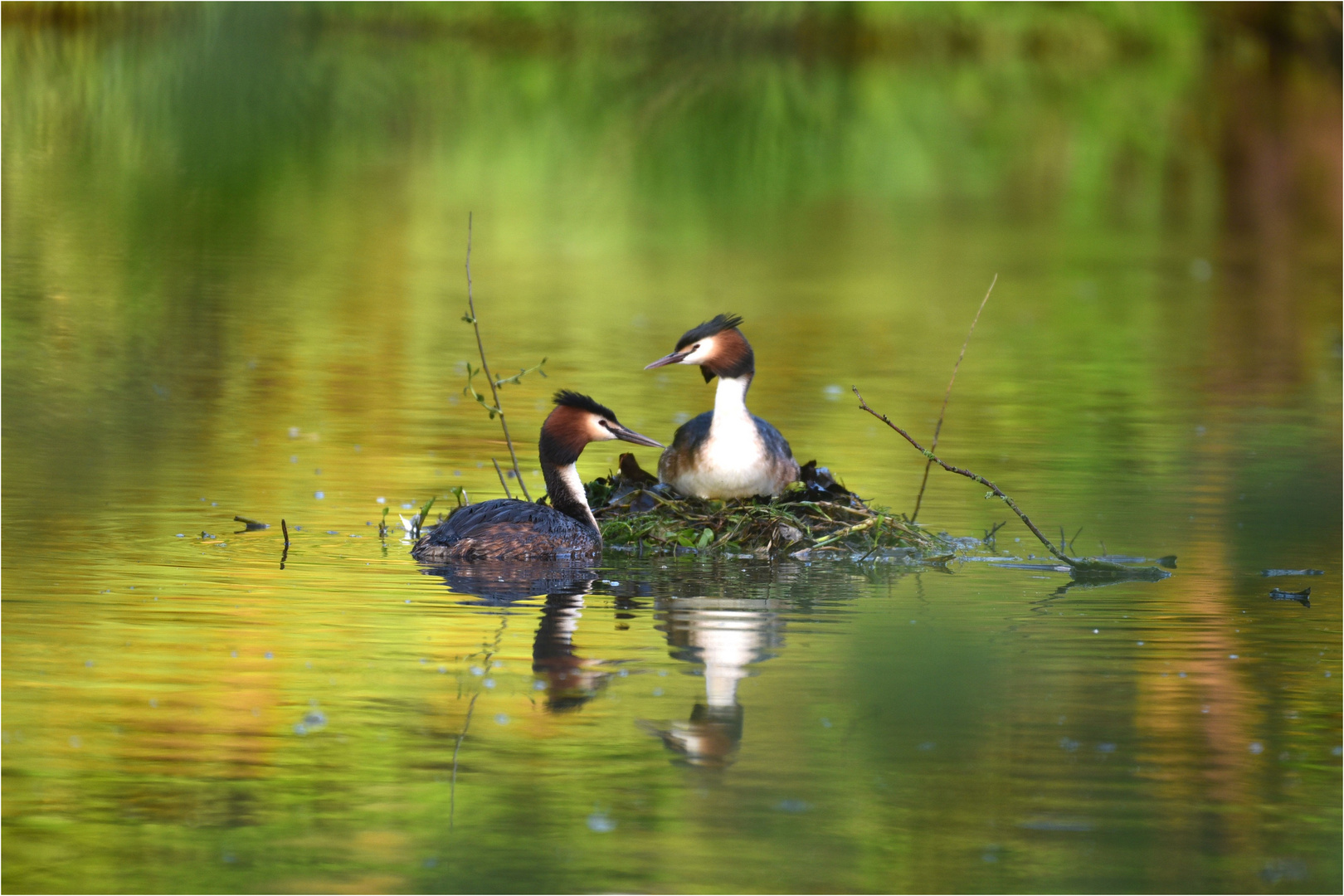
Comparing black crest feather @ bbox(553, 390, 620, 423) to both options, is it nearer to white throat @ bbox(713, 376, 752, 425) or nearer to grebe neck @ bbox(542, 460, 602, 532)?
grebe neck @ bbox(542, 460, 602, 532)

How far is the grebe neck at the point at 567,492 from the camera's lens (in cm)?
977

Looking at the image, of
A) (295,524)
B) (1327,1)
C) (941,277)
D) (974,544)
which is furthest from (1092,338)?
(1327,1)

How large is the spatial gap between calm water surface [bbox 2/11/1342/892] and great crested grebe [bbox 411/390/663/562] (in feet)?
0.72

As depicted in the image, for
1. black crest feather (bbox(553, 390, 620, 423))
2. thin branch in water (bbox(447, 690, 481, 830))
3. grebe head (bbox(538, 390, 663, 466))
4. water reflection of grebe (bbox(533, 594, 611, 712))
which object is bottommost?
thin branch in water (bbox(447, 690, 481, 830))

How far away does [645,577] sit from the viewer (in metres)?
9.20

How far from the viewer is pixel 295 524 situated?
1009 cm

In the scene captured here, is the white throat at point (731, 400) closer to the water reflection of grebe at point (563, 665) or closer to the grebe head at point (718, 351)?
the grebe head at point (718, 351)

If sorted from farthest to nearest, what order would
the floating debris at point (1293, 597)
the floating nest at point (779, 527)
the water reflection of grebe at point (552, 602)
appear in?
the floating nest at point (779, 527) < the floating debris at point (1293, 597) < the water reflection of grebe at point (552, 602)

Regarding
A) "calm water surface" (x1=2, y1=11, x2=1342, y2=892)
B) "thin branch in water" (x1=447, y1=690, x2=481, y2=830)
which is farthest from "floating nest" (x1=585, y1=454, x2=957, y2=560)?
"thin branch in water" (x1=447, y1=690, x2=481, y2=830)

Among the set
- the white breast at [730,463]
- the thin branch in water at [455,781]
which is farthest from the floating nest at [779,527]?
the thin branch in water at [455,781]

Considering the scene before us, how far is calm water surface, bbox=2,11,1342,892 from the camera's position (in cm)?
579

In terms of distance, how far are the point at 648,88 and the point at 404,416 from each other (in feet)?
101

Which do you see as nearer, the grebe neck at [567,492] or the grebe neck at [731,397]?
the grebe neck at [567,492]

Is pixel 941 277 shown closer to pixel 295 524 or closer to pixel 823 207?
pixel 823 207
